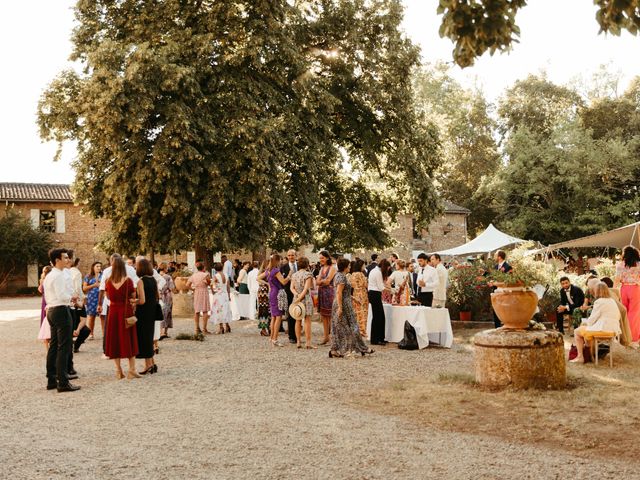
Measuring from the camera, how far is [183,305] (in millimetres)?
24656

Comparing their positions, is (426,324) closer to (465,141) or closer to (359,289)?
(359,289)

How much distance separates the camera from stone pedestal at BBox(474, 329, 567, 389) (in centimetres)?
904

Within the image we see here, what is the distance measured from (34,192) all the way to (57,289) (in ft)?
145

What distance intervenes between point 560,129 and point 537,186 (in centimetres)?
398

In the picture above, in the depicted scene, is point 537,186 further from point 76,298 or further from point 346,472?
point 346,472

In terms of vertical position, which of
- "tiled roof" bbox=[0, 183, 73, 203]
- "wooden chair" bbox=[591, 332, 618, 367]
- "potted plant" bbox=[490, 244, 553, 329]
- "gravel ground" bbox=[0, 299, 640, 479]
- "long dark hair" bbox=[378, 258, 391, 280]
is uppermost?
"tiled roof" bbox=[0, 183, 73, 203]

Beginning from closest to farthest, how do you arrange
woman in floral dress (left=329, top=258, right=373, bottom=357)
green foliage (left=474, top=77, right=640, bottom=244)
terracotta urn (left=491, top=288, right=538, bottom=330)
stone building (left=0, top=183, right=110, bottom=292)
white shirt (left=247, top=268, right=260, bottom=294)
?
terracotta urn (left=491, top=288, right=538, bottom=330)
woman in floral dress (left=329, top=258, right=373, bottom=357)
white shirt (left=247, top=268, right=260, bottom=294)
green foliage (left=474, top=77, right=640, bottom=244)
stone building (left=0, top=183, right=110, bottom=292)

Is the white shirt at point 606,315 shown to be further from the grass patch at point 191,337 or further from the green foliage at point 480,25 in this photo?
the grass patch at point 191,337

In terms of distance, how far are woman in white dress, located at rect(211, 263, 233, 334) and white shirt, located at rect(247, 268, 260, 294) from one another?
2678mm

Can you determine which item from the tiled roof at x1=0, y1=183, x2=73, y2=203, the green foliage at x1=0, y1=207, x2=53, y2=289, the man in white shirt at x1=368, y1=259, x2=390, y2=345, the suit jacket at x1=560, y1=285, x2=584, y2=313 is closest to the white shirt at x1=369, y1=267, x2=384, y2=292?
the man in white shirt at x1=368, y1=259, x2=390, y2=345

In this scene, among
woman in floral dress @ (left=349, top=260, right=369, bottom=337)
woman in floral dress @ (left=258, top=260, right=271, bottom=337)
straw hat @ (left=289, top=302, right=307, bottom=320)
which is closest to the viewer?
straw hat @ (left=289, top=302, right=307, bottom=320)

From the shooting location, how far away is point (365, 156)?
28.4m

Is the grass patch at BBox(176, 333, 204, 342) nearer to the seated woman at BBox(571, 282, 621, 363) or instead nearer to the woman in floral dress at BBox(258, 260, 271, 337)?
the woman in floral dress at BBox(258, 260, 271, 337)

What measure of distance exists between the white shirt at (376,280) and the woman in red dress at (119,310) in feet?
17.8
